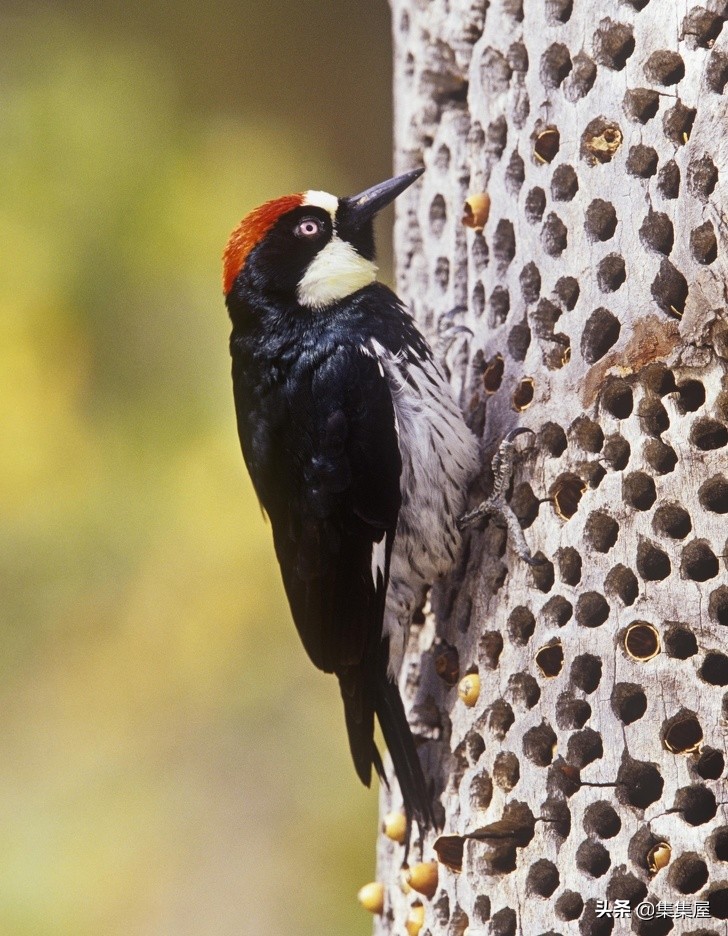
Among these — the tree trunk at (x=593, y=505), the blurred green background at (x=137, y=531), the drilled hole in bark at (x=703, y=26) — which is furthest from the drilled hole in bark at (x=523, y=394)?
the blurred green background at (x=137, y=531)

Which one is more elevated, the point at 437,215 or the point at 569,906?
the point at 437,215

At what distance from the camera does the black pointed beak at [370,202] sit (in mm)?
2494

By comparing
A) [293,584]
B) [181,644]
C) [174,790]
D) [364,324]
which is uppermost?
[364,324]

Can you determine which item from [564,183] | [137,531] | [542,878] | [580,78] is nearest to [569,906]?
[542,878]

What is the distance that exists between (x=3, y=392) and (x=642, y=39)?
11.4ft

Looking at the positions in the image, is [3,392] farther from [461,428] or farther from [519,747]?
[519,747]

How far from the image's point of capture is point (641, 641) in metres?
1.88

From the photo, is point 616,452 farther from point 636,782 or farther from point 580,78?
point 580,78

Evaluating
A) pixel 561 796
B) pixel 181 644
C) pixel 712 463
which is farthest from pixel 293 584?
pixel 181 644

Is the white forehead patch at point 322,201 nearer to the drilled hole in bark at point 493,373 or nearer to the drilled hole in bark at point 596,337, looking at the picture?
the drilled hole in bark at point 493,373

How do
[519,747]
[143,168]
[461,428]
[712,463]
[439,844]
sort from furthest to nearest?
[143,168] → [461,428] → [439,844] → [519,747] → [712,463]

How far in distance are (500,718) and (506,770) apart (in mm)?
98

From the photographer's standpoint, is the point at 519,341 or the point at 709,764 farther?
the point at 519,341

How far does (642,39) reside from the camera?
2.04 m
